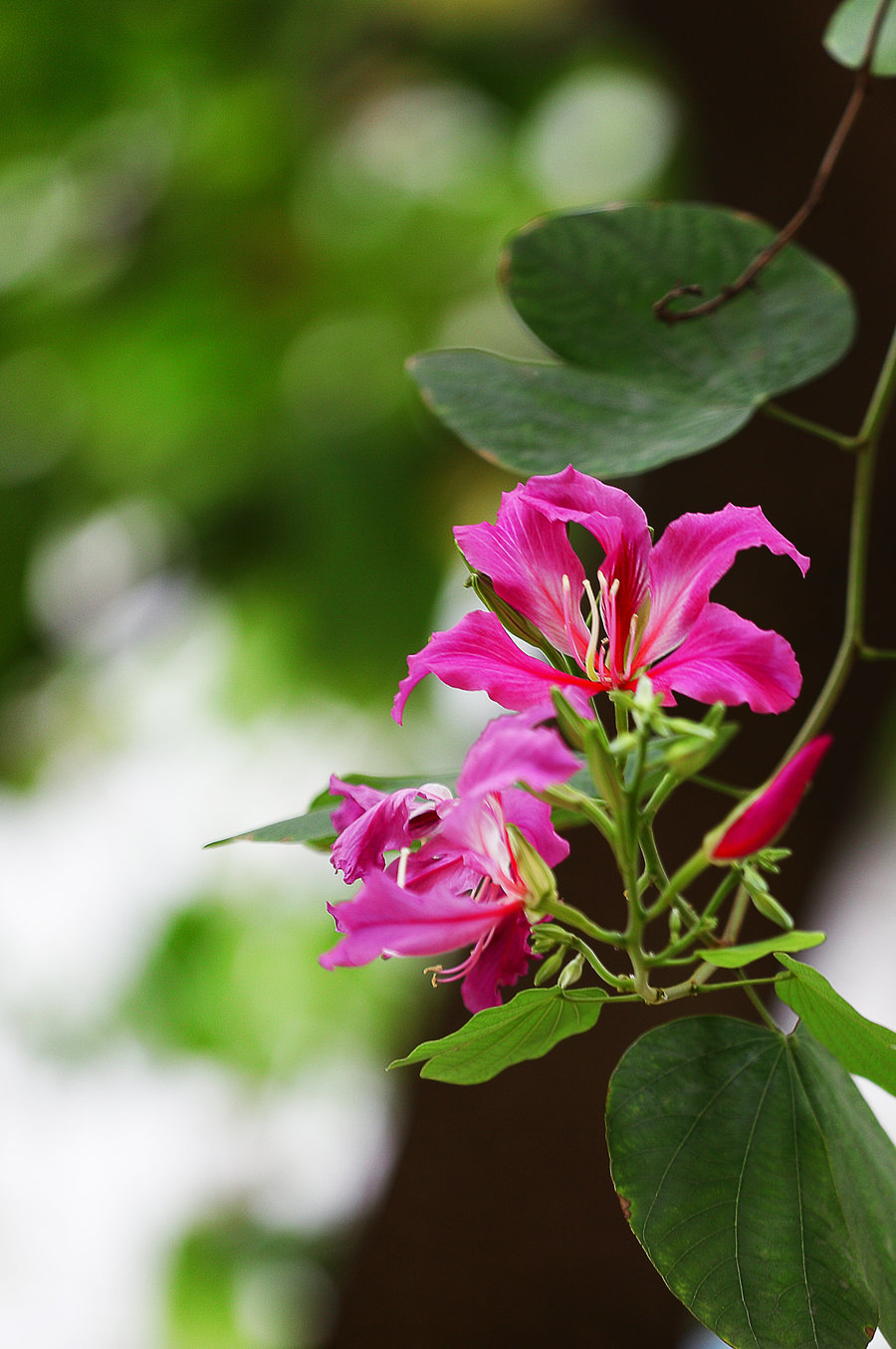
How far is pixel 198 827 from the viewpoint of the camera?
1.69m

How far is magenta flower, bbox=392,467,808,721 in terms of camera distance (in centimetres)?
27

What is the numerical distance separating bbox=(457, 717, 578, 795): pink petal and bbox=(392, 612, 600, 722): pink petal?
0.04 meters

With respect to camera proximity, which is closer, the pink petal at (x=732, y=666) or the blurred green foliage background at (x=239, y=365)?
the pink petal at (x=732, y=666)

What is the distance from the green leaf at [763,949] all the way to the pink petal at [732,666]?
5cm

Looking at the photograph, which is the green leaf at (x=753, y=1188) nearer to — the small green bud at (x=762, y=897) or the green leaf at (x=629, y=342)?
the small green bud at (x=762, y=897)

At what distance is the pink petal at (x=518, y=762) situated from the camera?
226 millimetres

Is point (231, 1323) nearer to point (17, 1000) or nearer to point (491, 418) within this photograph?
point (17, 1000)

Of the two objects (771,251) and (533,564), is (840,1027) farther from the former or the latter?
(771,251)

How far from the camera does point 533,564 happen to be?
298 mm

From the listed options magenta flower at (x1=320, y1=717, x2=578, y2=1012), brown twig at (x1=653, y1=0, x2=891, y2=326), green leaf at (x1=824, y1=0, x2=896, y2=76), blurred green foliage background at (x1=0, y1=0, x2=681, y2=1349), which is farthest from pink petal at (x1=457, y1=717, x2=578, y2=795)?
blurred green foliage background at (x1=0, y1=0, x2=681, y2=1349)

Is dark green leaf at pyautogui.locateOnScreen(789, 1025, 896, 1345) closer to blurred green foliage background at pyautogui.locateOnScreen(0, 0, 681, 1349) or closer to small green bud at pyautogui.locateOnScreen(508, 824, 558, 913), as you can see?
small green bud at pyautogui.locateOnScreen(508, 824, 558, 913)

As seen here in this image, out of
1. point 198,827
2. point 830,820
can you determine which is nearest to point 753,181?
point 830,820

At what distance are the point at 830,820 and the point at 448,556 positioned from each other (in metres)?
0.63

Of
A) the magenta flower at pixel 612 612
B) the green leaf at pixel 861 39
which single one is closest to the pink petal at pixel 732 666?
the magenta flower at pixel 612 612
